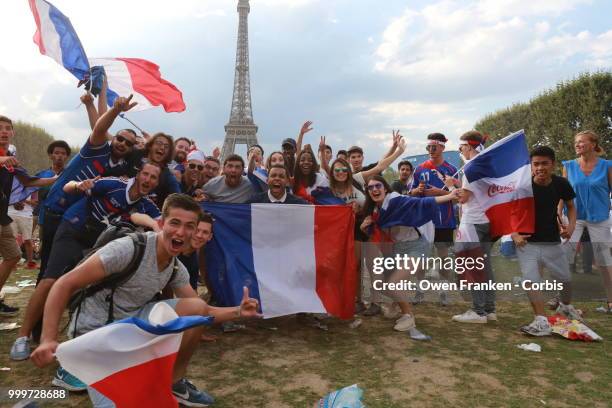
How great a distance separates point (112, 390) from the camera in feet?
7.07

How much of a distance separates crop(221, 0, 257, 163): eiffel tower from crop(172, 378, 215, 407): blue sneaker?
45.4 metres

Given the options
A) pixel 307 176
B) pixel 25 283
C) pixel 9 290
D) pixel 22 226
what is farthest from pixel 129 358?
pixel 22 226

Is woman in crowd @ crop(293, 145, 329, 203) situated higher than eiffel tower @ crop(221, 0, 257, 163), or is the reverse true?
eiffel tower @ crop(221, 0, 257, 163)

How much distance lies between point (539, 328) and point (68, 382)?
15.7 feet

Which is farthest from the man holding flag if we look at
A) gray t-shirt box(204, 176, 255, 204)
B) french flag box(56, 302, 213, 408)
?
gray t-shirt box(204, 176, 255, 204)

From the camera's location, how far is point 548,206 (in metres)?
4.91

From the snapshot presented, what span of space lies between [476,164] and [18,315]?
6260mm

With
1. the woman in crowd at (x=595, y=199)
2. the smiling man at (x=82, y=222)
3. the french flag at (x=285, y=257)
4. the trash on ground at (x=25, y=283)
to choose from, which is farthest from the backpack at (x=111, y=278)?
the woman in crowd at (x=595, y=199)

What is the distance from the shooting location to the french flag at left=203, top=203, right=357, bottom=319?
4.71m

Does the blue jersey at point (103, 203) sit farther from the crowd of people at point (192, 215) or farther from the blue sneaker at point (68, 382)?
the blue sneaker at point (68, 382)

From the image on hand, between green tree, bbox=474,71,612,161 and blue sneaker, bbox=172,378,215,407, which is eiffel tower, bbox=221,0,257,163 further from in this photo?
blue sneaker, bbox=172,378,215,407

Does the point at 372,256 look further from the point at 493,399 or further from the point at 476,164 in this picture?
the point at 493,399

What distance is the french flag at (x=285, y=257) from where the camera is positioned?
15.4 feet

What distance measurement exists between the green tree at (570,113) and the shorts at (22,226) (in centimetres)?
2179
